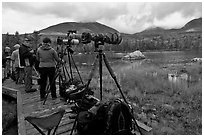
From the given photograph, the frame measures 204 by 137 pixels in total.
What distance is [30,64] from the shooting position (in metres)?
5.28

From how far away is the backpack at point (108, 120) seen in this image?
2596mm

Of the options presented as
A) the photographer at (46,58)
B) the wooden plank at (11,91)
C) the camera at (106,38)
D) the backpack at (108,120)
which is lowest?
the wooden plank at (11,91)

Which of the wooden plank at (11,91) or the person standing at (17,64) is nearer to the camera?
the wooden plank at (11,91)

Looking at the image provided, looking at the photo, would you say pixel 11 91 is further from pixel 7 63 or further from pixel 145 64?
pixel 145 64

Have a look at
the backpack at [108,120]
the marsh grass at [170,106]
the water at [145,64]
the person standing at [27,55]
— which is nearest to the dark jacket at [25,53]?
the person standing at [27,55]

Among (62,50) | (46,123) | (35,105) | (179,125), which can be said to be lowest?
(179,125)

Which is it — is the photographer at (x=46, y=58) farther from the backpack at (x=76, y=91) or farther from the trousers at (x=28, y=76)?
the trousers at (x=28, y=76)

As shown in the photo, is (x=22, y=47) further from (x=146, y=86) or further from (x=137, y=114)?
(x=146, y=86)

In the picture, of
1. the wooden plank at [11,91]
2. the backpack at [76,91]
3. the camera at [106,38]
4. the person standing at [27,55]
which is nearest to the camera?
the camera at [106,38]

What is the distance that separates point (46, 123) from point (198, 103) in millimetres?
4553

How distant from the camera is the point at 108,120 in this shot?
256 centimetres

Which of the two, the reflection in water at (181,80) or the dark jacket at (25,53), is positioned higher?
the dark jacket at (25,53)

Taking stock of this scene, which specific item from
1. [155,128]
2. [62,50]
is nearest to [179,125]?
[155,128]

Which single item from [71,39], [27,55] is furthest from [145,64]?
[71,39]
